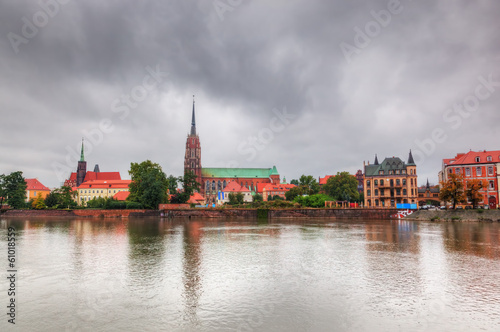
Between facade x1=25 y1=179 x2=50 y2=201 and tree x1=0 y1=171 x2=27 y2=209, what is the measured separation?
39501 millimetres

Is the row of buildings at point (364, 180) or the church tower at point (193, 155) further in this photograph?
the church tower at point (193, 155)

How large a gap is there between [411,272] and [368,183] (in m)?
70.6

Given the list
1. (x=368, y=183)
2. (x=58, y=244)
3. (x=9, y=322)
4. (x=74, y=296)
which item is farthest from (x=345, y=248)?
(x=368, y=183)

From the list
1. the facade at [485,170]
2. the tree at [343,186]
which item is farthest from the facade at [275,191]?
the facade at [485,170]

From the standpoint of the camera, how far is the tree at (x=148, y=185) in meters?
76.1

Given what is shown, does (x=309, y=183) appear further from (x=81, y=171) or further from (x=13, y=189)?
(x=81, y=171)

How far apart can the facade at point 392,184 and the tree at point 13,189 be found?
80984 millimetres

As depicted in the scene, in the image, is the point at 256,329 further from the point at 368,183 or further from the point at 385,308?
the point at 368,183

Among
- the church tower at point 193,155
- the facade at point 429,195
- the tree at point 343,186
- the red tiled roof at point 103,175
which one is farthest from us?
the church tower at point 193,155

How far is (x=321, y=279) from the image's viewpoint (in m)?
14.5

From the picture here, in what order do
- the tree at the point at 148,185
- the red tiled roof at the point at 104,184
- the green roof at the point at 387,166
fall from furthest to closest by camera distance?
the red tiled roof at the point at 104,184 → the green roof at the point at 387,166 → the tree at the point at 148,185

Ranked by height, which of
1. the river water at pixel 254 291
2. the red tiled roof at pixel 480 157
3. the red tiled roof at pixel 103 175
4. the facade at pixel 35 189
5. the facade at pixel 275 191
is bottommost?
the river water at pixel 254 291

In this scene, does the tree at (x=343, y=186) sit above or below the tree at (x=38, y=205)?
above

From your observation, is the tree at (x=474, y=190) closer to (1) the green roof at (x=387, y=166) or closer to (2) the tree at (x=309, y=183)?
(1) the green roof at (x=387, y=166)
